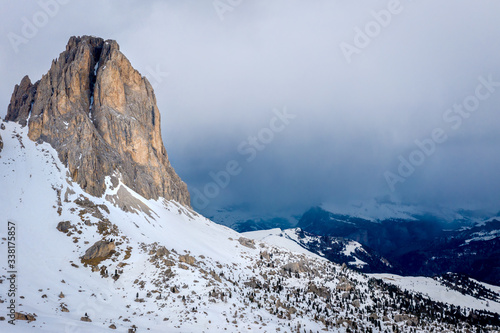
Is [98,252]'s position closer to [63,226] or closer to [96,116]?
[63,226]

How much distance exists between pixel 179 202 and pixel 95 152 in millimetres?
55179

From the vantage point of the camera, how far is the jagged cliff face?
9219cm

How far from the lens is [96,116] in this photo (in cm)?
10981

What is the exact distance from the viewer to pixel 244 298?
59.1m

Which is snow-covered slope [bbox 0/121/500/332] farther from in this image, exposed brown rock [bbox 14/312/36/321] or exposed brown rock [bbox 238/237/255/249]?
exposed brown rock [bbox 238/237/255/249]

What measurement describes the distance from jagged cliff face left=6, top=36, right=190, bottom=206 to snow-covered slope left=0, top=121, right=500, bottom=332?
5799mm

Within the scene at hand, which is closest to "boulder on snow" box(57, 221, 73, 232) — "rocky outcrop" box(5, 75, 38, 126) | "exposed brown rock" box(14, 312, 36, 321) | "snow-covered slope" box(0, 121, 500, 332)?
"snow-covered slope" box(0, 121, 500, 332)

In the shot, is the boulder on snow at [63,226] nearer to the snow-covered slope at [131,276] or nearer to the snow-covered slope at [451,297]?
the snow-covered slope at [131,276]

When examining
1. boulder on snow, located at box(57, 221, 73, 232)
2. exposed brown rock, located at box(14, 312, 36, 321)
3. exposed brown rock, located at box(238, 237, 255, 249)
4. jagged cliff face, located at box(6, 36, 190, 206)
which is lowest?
exposed brown rock, located at box(14, 312, 36, 321)

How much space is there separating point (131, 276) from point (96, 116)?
7985 cm

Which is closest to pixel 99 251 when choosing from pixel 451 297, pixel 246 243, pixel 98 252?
pixel 98 252

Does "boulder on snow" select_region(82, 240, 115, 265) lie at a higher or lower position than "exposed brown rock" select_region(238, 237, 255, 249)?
lower

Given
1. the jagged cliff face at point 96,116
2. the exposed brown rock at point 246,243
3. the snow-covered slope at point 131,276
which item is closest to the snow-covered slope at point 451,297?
the snow-covered slope at point 131,276

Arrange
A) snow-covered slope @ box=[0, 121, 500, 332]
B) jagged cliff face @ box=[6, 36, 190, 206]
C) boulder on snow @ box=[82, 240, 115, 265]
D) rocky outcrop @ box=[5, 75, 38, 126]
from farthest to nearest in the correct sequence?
rocky outcrop @ box=[5, 75, 38, 126], jagged cliff face @ box=[6, 36, 190, 206], boulder on snow @ box=[82, 240, 115, 265], snow-covered slope @ box=[0, 121, 500, 332]
